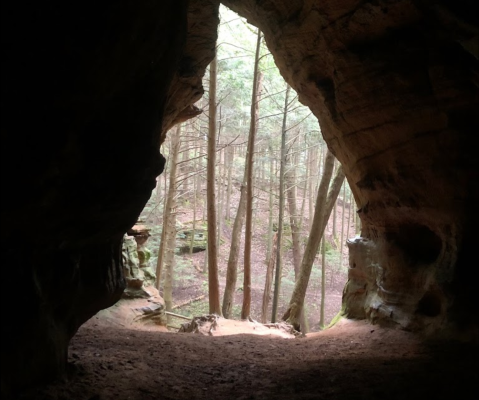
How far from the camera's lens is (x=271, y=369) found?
14.7 ft

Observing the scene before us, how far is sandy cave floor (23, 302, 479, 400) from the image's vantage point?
3.20 meters

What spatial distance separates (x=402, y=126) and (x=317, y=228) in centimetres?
606

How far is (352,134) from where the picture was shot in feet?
19.4

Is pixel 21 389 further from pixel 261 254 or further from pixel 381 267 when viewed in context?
pixel 261 254

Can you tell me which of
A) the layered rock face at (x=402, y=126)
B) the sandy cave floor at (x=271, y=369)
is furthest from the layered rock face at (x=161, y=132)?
the sandy cave floor at (x=271, y=369)

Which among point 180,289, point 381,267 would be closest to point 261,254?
point 180,289

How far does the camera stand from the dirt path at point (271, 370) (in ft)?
10.5

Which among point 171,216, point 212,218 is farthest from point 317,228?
point 171,216

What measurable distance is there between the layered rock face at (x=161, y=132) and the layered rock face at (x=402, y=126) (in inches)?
0.8

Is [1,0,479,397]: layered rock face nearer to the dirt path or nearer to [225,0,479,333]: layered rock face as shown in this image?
[225,0,479,333]: layered rock face

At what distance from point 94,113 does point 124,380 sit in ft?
7.97

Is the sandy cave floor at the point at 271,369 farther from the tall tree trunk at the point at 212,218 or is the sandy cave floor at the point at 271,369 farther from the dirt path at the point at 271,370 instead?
the tall tree trunk at the point at 212,218

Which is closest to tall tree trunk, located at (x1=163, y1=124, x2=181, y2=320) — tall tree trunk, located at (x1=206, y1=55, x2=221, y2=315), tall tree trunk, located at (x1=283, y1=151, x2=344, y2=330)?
tall tree trunk, located at (x1=206, y1=55, x2=221, y2=315)

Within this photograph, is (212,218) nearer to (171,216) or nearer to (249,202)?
(249,202)
